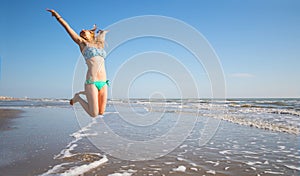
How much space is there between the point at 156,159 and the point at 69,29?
3711mm

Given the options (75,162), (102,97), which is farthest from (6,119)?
(102,97)

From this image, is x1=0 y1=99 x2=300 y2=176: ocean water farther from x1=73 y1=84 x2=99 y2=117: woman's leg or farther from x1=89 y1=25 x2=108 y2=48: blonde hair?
x1=89 y1=25 x2=108 y2=48: blonde hair

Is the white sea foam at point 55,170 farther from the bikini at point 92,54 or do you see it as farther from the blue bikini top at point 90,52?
the blue bikini top at point 90,52

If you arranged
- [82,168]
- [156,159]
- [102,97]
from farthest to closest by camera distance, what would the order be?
[156,159] → [82,168] → [102,97]

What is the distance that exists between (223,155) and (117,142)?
3.41 meters

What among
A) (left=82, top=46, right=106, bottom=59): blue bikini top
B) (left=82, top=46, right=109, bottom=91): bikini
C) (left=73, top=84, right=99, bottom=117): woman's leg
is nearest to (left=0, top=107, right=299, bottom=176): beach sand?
(left=73, top=84, right=99, bottom=117): woman's leg

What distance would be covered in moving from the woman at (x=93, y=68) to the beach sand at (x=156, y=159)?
156 cm

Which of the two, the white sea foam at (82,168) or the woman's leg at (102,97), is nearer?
the woman's leg at (102,97)

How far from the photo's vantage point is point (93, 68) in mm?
4535

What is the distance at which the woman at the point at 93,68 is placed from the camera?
14.7 ft

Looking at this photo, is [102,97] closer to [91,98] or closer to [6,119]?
[91,98]

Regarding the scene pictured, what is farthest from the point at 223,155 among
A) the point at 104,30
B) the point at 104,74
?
the point at 104,30

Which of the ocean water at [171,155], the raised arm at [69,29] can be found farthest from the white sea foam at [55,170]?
the raised arm at [69,29]

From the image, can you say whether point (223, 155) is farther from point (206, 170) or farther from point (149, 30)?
point (149, 30)
